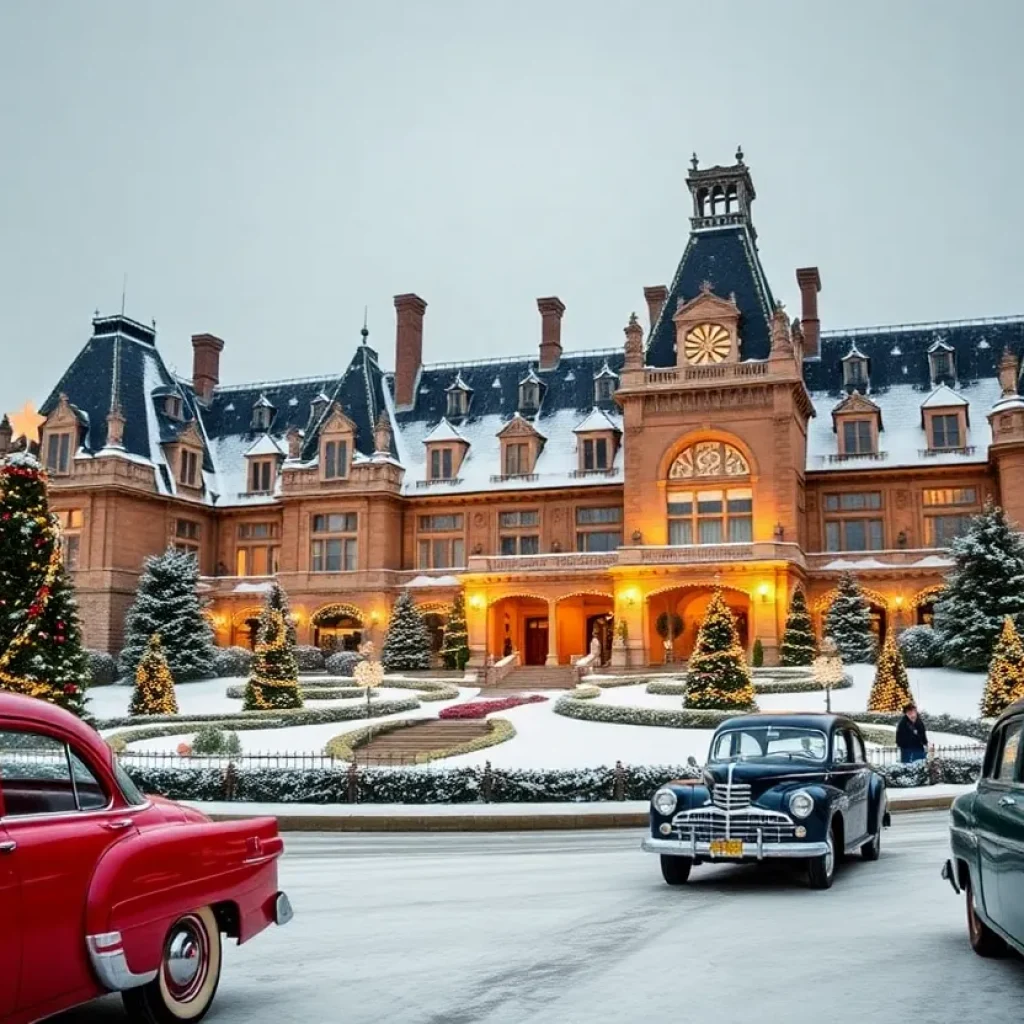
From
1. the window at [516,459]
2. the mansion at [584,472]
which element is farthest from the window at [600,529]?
the window at [516,459]

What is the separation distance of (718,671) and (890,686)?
14.9 ft

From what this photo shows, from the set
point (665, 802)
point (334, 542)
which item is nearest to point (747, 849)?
point (665, 802)

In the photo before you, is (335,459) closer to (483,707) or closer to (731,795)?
(483,707)

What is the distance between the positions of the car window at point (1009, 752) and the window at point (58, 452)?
5265 centimetres

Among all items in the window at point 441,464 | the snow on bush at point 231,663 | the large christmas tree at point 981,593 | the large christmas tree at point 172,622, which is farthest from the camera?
the window at point 441,464

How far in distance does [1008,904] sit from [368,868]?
26.9 ft

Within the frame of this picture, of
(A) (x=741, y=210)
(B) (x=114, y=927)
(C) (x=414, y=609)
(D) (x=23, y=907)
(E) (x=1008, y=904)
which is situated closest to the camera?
(D) (x=23, y=907)

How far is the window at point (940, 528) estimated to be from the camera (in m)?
52.0

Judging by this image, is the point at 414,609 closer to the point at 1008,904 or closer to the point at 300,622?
the point at 300,622

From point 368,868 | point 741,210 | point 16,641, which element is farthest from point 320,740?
point 741,210

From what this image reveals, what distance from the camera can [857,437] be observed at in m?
54.0

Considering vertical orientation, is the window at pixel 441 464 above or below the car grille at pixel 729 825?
above

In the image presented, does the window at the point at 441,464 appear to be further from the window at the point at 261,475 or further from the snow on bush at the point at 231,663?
the snow on bush at the point at 231,663

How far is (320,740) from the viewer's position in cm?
3134
